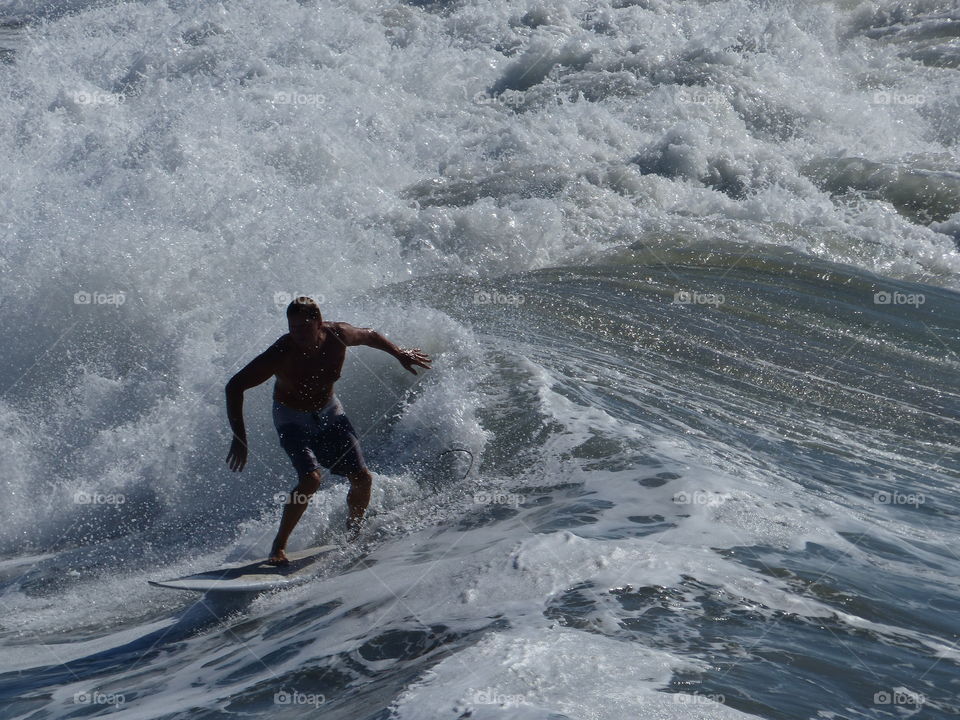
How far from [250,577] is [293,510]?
44 centimetres

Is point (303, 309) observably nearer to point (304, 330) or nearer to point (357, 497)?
point (304, 330)

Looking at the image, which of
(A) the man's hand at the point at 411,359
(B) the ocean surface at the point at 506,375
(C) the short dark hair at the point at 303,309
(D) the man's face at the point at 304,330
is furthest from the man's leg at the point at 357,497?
(C) the short dark hair at the point at 303,309

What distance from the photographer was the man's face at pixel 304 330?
5391 millimetres

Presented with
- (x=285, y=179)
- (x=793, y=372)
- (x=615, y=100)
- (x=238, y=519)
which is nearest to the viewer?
(x=238, y=519)

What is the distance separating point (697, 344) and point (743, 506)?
3.39m

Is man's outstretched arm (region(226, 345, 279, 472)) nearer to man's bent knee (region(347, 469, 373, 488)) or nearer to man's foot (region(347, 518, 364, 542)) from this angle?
man's bent knee (region(347, 469, 373, 488))

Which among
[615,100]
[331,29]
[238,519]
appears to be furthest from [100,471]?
[331,29]

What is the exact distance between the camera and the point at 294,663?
4.59m

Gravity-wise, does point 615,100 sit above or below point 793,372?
above

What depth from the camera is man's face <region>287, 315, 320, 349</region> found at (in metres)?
5.39

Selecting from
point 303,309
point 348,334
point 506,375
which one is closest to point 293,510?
point 348,334

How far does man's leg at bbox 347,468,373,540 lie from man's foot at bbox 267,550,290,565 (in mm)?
525

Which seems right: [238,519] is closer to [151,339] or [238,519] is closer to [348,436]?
[348,436]

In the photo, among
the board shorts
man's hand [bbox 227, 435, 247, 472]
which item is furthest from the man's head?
man's hand [bbox 227, 435, 247, 472]
